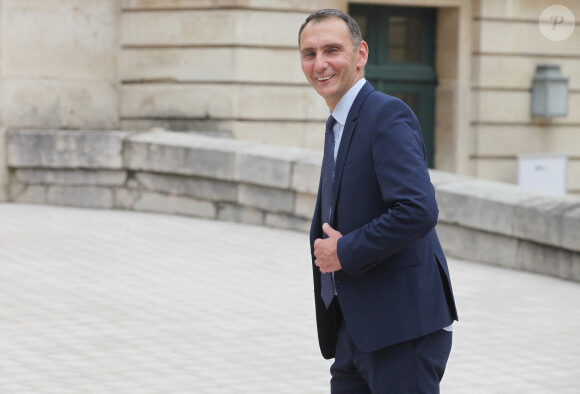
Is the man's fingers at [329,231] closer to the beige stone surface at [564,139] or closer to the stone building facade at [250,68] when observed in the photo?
the stone building facade at [250,68]

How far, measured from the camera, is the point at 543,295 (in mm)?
7973

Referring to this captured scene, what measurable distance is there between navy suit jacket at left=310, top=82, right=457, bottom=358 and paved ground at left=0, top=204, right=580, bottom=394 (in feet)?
7.69

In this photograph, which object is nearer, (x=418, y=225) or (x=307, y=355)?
(x=418, y=225)

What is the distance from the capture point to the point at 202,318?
7094 millimetres

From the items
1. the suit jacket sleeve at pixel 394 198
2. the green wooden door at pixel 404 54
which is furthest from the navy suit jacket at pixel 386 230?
the green wooden door at pixel 404 54

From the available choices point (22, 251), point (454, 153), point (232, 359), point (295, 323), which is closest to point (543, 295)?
point (295, 323)

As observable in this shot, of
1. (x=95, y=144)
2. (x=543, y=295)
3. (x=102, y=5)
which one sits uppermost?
(x=102, y=5)

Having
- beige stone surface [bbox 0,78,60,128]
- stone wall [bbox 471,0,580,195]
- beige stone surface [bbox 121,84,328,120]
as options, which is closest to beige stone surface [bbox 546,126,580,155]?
stone wall [bbox 471,0,580,195]

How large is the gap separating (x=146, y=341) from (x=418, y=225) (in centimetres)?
370

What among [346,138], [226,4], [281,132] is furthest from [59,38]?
[346,138]

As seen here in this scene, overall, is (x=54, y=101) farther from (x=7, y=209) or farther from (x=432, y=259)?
(x=432, y=259)

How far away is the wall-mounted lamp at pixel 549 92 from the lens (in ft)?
49.4

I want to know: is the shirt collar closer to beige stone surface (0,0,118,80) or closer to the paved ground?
the paved ground

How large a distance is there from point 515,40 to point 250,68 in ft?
13.0
